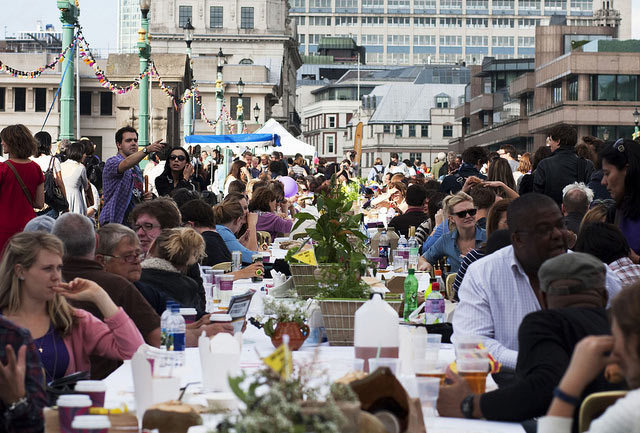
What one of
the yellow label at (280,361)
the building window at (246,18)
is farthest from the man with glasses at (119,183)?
the building window at (246,18)

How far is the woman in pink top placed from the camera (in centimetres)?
512

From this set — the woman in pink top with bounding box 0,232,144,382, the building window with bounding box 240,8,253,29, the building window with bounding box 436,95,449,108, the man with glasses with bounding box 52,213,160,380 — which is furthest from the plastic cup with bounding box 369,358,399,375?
the building window with bounding box 436,95,449,108

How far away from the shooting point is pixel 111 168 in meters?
11.9

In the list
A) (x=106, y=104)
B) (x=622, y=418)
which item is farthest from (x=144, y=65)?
(x=106, y=104)

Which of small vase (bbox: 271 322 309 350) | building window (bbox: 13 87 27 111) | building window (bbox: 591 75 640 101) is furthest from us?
building window (bbox: 13 87 27 111)

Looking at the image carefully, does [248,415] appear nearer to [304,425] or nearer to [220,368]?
[304,425]

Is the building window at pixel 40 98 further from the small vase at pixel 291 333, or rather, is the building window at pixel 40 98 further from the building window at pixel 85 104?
the small vase at pixel 291 333

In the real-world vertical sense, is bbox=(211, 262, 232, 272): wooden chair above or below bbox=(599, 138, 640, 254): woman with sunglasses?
below

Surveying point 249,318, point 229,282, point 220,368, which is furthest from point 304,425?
point 229,282

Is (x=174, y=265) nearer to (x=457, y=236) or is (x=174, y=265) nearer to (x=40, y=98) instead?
(x=457, y=236)

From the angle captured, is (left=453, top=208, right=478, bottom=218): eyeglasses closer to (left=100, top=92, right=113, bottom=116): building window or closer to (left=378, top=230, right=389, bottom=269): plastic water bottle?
(left=378, top=230, right=389, bottom=269): plastic water bottle

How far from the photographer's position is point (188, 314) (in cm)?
625

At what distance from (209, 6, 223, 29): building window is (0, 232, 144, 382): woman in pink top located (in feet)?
353

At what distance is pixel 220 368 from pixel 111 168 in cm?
776
